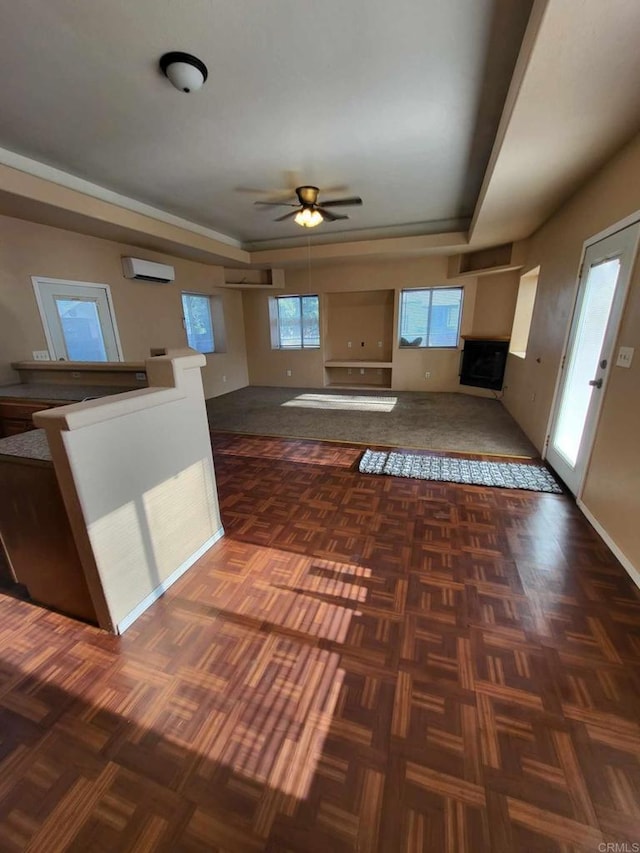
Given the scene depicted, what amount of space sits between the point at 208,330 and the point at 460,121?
540 cm

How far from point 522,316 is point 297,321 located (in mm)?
4290

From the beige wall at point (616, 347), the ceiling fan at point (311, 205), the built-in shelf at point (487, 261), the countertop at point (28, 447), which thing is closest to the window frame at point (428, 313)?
the built-in shelf at point (487, 261)

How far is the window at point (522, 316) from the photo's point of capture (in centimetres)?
504

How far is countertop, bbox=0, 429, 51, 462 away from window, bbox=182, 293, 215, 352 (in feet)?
15.2

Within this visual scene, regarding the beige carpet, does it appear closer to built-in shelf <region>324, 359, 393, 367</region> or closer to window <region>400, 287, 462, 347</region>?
built-in shelf <region>324, 359, 393, 367</region>

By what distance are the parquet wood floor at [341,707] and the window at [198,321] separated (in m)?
5.15

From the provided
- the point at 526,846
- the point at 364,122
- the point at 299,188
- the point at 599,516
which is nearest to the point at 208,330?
the point at 299,188

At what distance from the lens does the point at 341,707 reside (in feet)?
4.11

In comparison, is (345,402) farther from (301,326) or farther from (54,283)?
(54,283)

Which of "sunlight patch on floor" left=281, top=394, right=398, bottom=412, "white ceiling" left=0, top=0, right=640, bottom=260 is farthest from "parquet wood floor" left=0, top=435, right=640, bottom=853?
"sunlight patch on floor" left=281, top=394, right=398, bottom=412

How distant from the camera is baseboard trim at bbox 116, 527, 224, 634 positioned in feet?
5.24

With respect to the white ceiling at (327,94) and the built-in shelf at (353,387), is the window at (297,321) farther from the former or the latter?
the white ceiling at (327,94)

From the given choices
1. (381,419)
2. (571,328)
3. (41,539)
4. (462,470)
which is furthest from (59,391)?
(571,328)

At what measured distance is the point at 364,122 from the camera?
8.41ft
